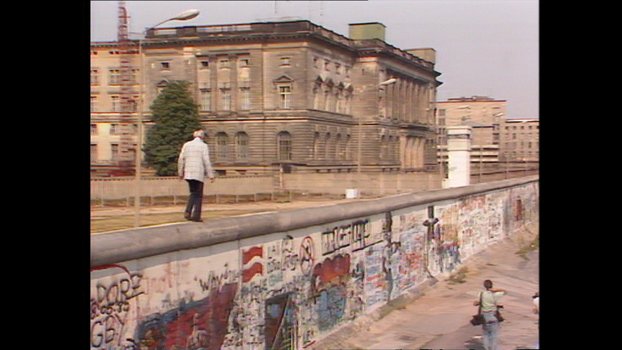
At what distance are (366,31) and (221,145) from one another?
27.4 ft

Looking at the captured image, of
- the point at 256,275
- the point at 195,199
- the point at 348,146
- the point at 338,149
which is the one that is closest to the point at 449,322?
the point at 256,275

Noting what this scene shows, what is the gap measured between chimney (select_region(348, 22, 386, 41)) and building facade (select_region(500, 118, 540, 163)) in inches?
270

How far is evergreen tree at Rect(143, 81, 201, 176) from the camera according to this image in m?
22.4

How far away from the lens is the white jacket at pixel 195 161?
941 centimetres

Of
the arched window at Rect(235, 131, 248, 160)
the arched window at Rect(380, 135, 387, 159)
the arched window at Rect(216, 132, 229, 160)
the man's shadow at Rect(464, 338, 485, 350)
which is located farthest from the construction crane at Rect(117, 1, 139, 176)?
the arched window at Rect(380, 135, 387, 159)

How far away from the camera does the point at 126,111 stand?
22219mm

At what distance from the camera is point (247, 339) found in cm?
930

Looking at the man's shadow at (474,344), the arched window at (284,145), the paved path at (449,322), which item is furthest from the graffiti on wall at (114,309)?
the arched window at (284,145)

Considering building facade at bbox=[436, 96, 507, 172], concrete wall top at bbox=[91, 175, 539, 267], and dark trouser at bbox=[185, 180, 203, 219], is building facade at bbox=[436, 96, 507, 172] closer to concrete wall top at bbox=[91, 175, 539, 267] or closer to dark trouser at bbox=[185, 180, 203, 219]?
concrete wall top at bbox=[91, 175, 539, 267]

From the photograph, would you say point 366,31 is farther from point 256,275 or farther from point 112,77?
point 256,275
